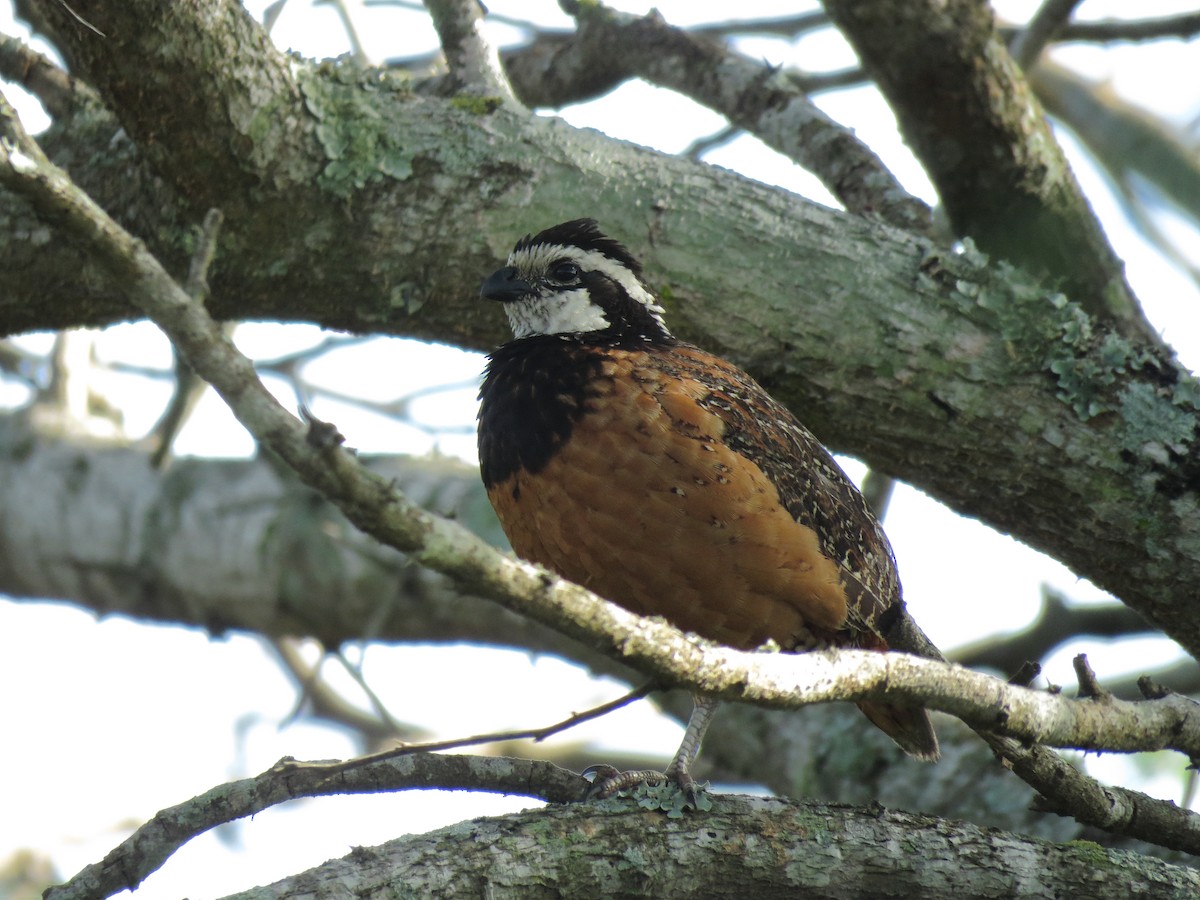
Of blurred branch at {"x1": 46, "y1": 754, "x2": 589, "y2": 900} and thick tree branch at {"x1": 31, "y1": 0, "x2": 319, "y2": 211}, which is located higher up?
thick tree branch at {"x1": 31, "y1": 0, "x2": 319, "y2": 211}

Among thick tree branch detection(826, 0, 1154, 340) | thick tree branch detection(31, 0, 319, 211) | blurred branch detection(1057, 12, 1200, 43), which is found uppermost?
blurred branch detection(1057, 12, 1200, 43)

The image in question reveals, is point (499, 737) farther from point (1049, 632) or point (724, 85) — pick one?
point (1049, 632)

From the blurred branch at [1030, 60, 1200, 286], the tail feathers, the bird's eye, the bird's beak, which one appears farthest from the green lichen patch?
the blurred branch at [1030, 60, 1200, 286]

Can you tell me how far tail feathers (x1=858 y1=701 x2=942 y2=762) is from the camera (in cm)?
506

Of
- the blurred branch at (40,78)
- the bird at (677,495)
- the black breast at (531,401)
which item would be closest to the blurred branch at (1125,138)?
the bird at (677,495)

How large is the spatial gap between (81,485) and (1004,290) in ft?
19.8

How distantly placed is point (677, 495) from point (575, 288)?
5.08 feet

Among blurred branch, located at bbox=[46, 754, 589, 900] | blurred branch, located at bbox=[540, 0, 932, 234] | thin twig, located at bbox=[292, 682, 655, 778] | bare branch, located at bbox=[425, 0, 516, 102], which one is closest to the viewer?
thin twig, located at bbox=[292, 682, 655, 778]

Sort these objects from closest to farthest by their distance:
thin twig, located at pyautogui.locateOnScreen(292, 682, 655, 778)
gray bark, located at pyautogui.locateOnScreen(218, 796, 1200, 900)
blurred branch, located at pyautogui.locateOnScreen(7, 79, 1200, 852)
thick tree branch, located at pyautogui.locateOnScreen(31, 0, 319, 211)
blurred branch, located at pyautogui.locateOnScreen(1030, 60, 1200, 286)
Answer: blurred branch, located at pyautogui.locateOnScreen(7, 79, 1200, 852), thin twig, located at pyautogui.locateOnScreen(292, 682, 655, 778), gray bark, located at pyautogui.locateOnScreen(218, 796, 1200, 900), thick tree branch, located at pyautogui.locateOnScreen(31, 0, 319, 211), blurred branch, located at pyautogui.locateOnScreen(1030, 60, 1200, 286)

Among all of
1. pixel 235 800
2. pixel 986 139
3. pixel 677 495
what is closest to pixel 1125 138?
pixel 986 139

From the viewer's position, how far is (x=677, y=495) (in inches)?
170

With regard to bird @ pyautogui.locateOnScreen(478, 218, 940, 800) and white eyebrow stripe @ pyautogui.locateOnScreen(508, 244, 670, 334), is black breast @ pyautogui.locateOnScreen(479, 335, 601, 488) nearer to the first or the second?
bird @ pyautogui.locateOnScreen(478, 218, 940, 800)

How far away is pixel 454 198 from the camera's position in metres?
4.95

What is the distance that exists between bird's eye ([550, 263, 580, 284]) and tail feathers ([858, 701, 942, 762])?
6.88 ft
